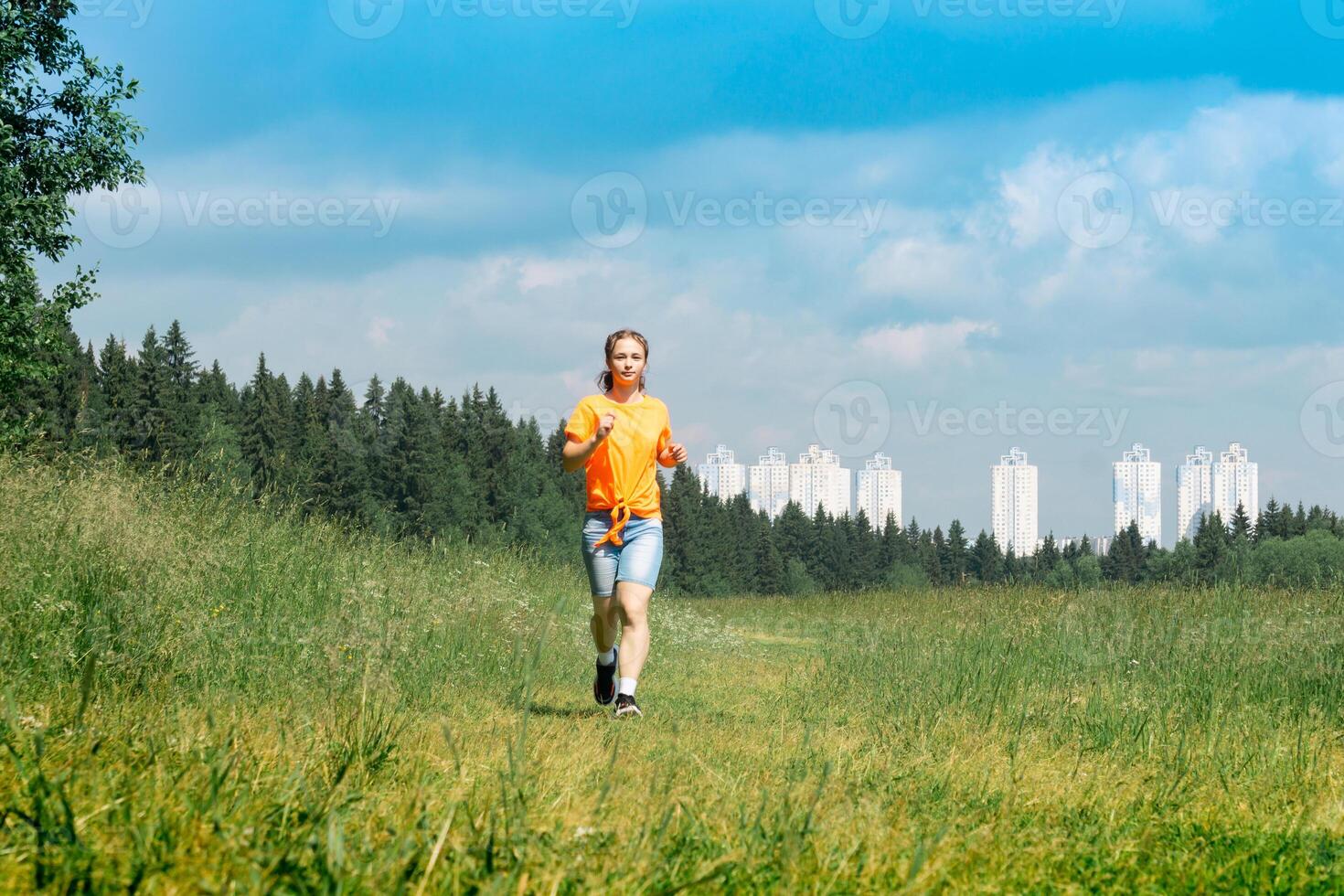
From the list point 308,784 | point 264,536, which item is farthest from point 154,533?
point 308,784

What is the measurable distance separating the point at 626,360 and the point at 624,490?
82cm

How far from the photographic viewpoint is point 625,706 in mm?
6426

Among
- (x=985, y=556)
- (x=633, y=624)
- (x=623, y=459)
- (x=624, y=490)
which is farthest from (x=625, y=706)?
(x=985, y=556)

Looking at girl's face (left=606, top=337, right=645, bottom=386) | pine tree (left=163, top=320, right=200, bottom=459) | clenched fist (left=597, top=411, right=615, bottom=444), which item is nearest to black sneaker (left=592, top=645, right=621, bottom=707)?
clenched fist (left=597, top=411, right=615, bottom=444)

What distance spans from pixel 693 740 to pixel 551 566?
9.91m

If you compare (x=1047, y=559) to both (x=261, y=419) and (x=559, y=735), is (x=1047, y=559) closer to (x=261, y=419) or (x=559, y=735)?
(x=559, y=735)

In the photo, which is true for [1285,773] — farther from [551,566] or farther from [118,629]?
[551,566]

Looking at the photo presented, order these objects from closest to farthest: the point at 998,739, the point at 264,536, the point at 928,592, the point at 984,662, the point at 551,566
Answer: the point at 998,739, the point at 984,662, the point at 264,536, the point at 551,566, the point at 928,592

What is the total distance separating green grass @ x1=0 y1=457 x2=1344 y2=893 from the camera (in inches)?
99.1

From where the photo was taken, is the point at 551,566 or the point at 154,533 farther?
the point at 551,566

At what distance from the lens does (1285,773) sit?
15.9ft

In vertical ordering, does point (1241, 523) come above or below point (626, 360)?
above

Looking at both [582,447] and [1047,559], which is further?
[1047,559]

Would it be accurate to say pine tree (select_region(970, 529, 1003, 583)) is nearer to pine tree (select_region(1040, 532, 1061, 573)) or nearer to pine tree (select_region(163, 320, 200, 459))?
pine tree (select_region(1040, 532, 1061, 573))
